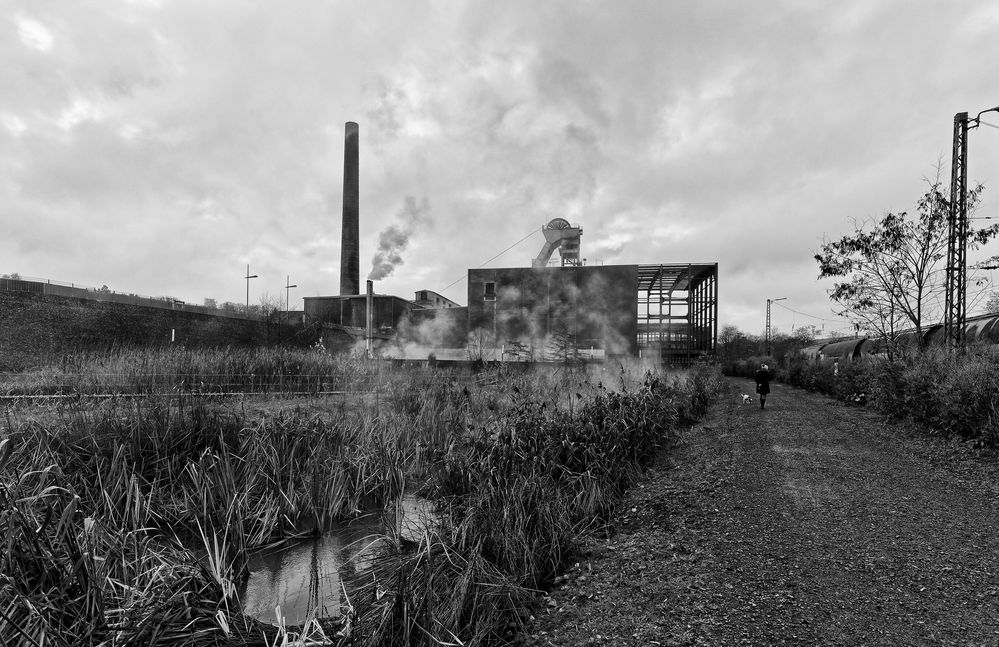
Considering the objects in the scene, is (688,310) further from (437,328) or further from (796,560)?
(796,560)

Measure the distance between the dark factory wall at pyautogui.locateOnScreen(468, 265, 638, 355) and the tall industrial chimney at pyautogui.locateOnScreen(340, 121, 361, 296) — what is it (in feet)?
35.5

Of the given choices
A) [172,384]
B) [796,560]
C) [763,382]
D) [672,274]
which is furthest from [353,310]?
[796,560]

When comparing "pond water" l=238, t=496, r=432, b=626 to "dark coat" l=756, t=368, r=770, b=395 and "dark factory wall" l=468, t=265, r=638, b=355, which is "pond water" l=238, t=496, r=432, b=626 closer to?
"dark coat" l=756, t=368, r=770, b=395

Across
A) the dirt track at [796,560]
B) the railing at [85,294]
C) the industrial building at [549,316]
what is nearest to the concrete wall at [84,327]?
the railing at [85,294]

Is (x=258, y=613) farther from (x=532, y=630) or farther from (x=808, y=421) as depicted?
(x=808, y=421)

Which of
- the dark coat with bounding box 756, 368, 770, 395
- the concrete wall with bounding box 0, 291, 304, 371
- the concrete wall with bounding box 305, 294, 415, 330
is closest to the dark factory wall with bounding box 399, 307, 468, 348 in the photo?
the concrete wall with bounding box 305, 294, 415, 330

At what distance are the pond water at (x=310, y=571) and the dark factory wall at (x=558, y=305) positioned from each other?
2600cm

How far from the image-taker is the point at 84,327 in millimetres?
20953

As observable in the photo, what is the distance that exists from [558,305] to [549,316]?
3.14 feet

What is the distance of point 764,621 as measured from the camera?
10.2 ft

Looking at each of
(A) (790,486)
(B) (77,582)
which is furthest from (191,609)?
(A) (790,486)

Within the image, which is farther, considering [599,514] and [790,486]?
[790,486]

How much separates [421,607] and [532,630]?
83 cm

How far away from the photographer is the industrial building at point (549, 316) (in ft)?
99.5
